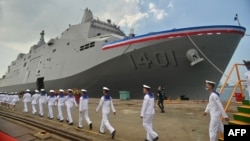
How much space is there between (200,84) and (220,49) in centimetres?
269

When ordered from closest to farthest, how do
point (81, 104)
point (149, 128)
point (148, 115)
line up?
point (149, 128), point (148, 115), point (81, 104)

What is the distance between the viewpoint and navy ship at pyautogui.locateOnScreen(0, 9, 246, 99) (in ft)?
51.2

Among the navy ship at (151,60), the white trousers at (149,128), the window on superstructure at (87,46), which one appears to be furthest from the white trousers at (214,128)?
the window on superstructure at (87,46)

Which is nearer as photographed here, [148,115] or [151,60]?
[148,115]

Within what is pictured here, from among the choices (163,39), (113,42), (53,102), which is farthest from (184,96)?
(53,102)

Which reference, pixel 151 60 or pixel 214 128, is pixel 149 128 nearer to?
pixel 214 128

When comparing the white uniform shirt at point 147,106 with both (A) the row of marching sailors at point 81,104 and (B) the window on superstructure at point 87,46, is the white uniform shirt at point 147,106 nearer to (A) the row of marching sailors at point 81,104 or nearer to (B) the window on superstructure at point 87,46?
(A) the row of marching sailors at point 81,104

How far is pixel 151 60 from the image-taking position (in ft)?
53.8

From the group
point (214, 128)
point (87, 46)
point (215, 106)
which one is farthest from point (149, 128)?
point (87, 46)

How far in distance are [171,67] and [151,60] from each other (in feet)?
4.64

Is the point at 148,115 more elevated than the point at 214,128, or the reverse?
the point at 148,115

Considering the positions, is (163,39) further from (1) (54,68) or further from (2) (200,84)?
(1) (54,68)

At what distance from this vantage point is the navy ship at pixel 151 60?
15602mm

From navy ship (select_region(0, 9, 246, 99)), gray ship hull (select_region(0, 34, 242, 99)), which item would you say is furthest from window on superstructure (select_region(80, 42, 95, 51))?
gray ship hull (select_region(0, 34, 242, 99))
